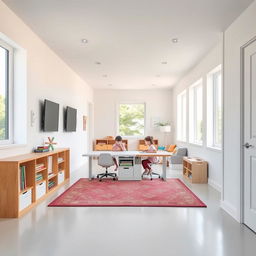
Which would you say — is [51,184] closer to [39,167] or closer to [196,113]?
[39,167]

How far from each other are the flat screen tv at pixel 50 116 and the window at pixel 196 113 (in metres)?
3.85

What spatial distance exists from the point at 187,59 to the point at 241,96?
2.86 meters

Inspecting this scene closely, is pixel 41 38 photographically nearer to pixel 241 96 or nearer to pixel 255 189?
pixel 241 96

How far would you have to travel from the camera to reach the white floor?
241 centimetres

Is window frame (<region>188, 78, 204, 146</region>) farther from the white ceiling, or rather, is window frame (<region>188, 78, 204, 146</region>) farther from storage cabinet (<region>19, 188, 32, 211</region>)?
storage cabinet (<region>19, 188, 32, 211</region>)

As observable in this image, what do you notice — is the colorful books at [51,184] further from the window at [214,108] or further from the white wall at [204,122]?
the window at [214,108]

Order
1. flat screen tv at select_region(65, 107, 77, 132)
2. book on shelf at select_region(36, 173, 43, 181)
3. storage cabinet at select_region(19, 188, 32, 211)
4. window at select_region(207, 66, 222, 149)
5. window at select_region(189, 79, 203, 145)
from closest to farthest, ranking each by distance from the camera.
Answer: storage cabinet at select_region(19, 188, 32, 211), book on shelf at select_region(36, 173, 43, 181), window at select_region(207, 66, 222, 149), flat screen tv at select_region(65, 107, 77, 132), window at select_region(189, 79, 203, 145)

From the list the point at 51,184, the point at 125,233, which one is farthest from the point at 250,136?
the point at 51,184

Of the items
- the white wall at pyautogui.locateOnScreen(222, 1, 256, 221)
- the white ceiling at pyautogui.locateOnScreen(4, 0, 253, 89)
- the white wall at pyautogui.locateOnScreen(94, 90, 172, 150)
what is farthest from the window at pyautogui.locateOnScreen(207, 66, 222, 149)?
the white wall at pyautogui.locateOnScreen(94, 90, 172, 150)

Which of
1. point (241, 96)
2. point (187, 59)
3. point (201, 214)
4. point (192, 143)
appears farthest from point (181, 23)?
point (192, 143)

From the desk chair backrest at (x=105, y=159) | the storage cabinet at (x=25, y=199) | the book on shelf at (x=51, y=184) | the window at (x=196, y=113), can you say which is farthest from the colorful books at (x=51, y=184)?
the window at (x=196, y=113)

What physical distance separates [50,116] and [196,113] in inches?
163

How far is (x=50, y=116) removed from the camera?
5031 mm

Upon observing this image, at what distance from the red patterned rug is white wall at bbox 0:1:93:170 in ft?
3.87
